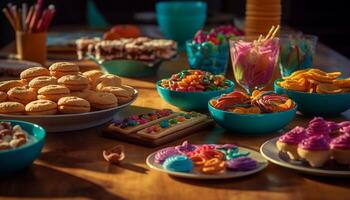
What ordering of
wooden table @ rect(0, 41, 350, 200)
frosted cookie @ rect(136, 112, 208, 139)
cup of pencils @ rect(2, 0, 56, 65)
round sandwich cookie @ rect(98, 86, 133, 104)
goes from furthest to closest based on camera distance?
cup of pencils @ rect(2, 0, 56, 65)
round sandwich cookie @ rect(98, 86, 133, 104)
frosted cookie @ rect(136, 112, 208, 139)
wooden table @ rect(0, 41, 350, 200)

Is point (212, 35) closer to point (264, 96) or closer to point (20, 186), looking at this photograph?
point (264, 96)

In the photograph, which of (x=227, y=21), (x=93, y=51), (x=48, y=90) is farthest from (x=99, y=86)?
(x=227, y=21)

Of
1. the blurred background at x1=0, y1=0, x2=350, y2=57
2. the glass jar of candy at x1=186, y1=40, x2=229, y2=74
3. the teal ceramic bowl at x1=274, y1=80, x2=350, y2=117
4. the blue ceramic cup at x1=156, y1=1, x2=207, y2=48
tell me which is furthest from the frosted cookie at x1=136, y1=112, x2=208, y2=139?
the blurred background at x1=0, y1=0, x2=350, y2=57

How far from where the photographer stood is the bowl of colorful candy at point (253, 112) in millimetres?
1229

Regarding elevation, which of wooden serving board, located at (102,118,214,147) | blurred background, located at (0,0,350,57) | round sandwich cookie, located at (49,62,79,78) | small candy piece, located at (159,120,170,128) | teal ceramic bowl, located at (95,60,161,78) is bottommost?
blurred background, located at (0,0,350,57)

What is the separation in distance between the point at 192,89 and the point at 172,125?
21cm

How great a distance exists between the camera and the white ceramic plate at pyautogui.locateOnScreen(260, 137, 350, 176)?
39.5 inches

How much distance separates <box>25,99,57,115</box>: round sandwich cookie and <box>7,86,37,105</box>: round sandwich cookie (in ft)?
0.11

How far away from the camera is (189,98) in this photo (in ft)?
4.69

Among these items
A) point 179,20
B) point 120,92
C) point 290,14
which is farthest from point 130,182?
point 290,14

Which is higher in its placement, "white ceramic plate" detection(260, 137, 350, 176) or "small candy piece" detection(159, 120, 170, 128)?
"white ceramic plate" detection(260, 137, 350, 176)

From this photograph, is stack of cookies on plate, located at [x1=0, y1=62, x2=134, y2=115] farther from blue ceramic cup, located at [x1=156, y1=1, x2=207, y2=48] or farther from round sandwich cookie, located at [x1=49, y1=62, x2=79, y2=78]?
blue ceramic cup, located at [x1=156, y1=1, x2=207, y2=48]

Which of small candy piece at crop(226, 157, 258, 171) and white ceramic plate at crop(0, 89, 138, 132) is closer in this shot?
small candy piece at crop(226, 157, 258, 171)

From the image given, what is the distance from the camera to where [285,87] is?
1422 millimetres
